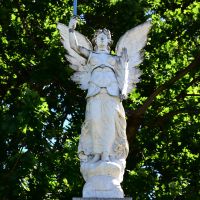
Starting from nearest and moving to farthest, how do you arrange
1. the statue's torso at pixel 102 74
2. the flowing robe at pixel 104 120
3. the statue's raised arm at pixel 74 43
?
1. the flowing robe at pixel 104 120
2. the statue's torso at pixel 102 74
3. the statue's raised arm at pixel 74 43

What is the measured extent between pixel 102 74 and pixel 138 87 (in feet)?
17.5

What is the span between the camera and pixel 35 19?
14734 mm

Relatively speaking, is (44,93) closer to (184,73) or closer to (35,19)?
(35,19)

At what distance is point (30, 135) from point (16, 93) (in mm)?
2326

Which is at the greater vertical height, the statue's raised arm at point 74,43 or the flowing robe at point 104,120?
the statue's raised arm at point 74,43

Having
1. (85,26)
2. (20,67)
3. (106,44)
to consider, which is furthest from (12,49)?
(106,44)

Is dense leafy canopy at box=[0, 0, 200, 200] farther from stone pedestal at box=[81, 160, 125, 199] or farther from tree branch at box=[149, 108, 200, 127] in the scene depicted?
stone pedestal at box=[81, 160, 125, 199]

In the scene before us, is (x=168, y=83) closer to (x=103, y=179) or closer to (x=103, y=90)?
(x=103, y=90)

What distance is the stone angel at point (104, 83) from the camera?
30.8ft

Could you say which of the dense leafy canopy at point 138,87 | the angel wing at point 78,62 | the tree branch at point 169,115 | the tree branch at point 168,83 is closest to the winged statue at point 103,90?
the angel wing at point 78,62

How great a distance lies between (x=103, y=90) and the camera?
960 cm

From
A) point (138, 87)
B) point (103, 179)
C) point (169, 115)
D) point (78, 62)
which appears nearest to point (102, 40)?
point (78, 62)

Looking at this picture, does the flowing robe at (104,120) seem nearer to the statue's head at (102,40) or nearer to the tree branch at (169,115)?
the statue's head at (102,40)

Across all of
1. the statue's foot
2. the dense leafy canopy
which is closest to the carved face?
the statue's foot
